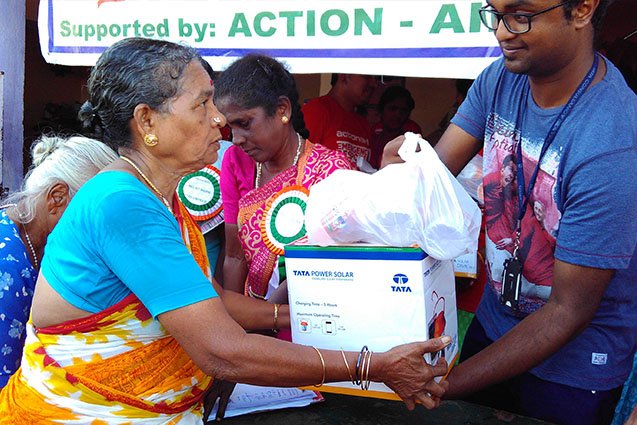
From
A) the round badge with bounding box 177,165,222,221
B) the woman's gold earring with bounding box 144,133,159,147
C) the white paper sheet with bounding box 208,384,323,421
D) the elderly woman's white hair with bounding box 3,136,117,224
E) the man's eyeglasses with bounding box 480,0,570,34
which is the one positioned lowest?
the white paper sheet with bounding box 208,384,323,421

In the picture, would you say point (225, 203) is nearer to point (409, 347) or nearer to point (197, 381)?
point (197, 381)

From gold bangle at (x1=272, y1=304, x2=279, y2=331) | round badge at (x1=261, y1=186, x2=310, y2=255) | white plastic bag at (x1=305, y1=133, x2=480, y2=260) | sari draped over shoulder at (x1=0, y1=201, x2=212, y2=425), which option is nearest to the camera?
sari draped over shoulder at (x1=0, y1=201, x2=212, y2=425)

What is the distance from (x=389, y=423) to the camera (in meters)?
1.81

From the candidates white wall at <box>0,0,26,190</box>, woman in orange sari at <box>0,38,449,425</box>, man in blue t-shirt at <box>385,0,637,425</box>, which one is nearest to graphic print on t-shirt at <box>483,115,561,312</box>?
man in blue t-shirt at <box>385,0,637,425</box>

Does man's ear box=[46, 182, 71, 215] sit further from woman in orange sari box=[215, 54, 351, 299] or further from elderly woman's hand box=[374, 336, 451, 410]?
elderly woman's hand box=[374, 336, 451, 410]

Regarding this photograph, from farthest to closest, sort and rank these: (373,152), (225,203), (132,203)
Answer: (373,152)
(225,203)
(132,203)

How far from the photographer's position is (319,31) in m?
2.78

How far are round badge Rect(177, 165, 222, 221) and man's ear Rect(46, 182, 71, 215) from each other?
2.71 ft

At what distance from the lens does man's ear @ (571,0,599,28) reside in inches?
63.0

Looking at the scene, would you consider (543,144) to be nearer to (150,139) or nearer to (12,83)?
(150,139)

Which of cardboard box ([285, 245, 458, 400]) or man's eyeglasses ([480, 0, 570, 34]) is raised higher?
man's eyeglasses ([480, 0, 570, 34])

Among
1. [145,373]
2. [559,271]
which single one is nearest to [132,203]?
[145,373]

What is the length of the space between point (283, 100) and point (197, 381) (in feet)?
4.10

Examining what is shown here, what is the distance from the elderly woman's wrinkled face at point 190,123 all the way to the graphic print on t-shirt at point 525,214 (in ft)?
2.87
